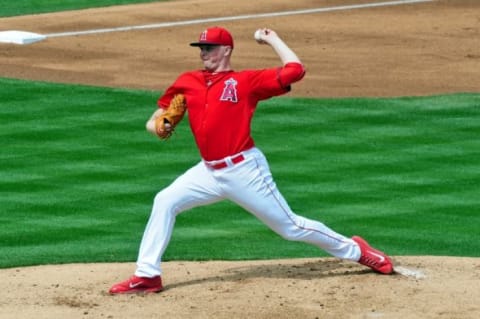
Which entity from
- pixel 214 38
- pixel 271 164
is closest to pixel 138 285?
pixel 214 38

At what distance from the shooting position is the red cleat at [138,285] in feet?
33.1

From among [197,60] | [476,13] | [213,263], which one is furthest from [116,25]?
[213,263]

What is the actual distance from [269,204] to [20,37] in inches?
541

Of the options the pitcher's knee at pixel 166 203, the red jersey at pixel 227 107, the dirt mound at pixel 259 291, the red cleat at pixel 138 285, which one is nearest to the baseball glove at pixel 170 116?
the red jersey at pixel 227 107

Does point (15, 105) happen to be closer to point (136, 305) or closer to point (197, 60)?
point (197, 60)

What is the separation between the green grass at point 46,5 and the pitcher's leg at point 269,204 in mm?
16626

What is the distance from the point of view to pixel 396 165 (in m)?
15.0

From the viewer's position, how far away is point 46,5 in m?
27.3

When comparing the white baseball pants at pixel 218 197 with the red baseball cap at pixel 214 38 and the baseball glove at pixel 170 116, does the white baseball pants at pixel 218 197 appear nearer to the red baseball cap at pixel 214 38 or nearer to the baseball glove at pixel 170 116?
the baseball glove at pixel 170 116

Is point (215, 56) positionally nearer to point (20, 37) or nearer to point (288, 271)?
point (288, 271)

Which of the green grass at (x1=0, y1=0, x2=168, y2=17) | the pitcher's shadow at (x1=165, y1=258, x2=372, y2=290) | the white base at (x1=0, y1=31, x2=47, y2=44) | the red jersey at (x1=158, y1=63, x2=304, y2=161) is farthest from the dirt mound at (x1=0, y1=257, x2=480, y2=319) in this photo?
the green grass at (x1=0, y1=0, x2=168, y2=17)

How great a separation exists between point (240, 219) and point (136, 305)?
10.8 feet

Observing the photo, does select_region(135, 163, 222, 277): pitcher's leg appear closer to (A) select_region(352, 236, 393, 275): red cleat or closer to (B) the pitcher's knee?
(B) the pitcher's knee

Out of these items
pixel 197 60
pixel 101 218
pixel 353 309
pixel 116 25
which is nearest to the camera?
pixel 353 309
